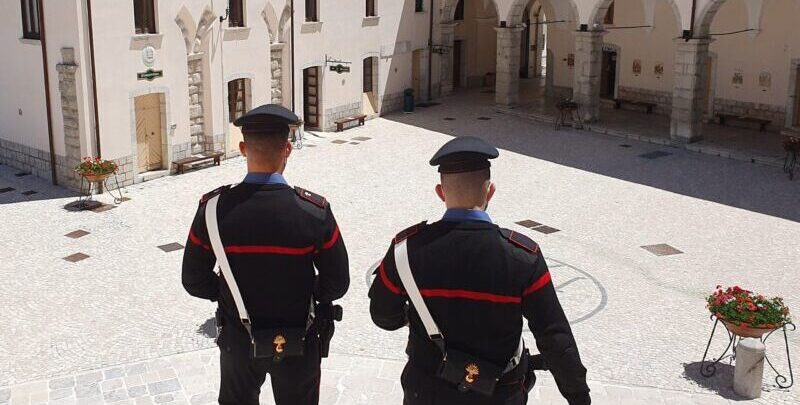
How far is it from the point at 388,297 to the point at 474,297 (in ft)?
1.62

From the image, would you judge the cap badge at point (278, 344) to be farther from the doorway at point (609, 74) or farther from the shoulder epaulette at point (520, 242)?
the doorway at point (609, 74)

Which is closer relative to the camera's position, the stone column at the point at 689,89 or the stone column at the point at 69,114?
the stone column at the point at 69,114

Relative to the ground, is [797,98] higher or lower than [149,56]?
lower

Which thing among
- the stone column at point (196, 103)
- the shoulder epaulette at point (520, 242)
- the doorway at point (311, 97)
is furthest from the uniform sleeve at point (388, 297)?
the doorway at point (311, 97)

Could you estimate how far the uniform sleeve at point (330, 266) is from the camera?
17.8 ft

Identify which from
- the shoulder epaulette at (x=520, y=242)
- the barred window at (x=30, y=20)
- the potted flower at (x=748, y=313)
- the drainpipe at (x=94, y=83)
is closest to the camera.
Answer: the shoulder epaulette at (x=520, y=242)

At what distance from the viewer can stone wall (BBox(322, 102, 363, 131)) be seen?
24380mm

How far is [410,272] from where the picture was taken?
15.3 feet

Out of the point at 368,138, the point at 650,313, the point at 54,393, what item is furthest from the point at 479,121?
the point at 54,393

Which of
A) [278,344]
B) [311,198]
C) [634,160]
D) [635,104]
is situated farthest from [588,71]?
[278,344]

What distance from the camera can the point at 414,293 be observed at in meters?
4.66

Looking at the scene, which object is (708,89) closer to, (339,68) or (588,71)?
(588,71)

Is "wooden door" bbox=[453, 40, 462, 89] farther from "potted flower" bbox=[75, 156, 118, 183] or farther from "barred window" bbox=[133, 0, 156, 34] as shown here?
"potted flower" bbox=[75, 156, 118, 183]

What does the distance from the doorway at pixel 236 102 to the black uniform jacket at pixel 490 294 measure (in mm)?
16928
